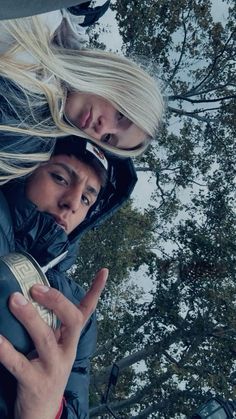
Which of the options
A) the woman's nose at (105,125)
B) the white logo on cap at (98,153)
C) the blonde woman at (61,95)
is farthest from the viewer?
the woman's nose at (105,125)

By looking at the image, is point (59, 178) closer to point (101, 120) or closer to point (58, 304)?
point (101, 120)

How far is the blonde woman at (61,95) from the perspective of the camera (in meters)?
1.69

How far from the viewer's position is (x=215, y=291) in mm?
8945

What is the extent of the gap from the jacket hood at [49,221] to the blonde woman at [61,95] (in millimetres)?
65

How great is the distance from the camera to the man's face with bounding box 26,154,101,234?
184 centimetres

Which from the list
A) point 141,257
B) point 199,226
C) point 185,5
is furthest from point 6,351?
point 185,5

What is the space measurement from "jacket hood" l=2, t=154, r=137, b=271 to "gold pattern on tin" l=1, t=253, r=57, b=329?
26 centimetres

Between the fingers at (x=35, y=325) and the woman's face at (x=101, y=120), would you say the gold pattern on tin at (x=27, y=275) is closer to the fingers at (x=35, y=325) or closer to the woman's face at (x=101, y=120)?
the fingers at (x=35, y=325)

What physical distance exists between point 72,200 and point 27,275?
633mm

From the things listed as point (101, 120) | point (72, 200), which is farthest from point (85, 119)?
point (72, 200)

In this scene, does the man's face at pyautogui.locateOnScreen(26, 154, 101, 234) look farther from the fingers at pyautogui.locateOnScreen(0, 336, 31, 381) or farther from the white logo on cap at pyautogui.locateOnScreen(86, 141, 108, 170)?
the fingers at pyautogui.locateOnScreen(0, 336, 31, 381)

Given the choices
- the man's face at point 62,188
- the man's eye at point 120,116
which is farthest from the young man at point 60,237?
the man's eye at point 120,116

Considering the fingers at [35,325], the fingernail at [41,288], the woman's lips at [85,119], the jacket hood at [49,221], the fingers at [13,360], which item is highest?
the woman's lips at [85,119]

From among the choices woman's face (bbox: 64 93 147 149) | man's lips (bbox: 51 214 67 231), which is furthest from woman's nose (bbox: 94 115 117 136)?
man's lips (bbox: 51 214 67 231)
